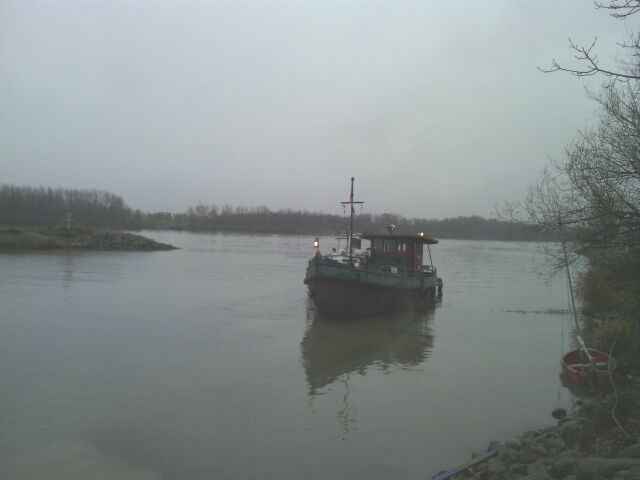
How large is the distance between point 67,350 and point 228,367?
14.5 ft

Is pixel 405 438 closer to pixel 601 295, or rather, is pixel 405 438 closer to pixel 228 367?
pixel 228 367

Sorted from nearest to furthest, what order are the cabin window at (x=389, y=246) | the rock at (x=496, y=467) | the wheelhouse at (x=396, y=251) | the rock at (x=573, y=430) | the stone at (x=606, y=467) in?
the stone at (x=606, y=467) → the rock at (x=496, y=467) → the rock at (x=573, y=430) → the wheelhouse at (x=396, y=251) → the cabin window at (x=389, y=246)

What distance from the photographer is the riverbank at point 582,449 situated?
17.1ft

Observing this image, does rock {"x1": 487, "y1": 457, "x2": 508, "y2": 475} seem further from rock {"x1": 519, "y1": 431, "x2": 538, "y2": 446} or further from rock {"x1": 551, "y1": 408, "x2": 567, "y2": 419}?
rock {"x1": 551, "y1": 408, "x2": 567, "y2": 419}

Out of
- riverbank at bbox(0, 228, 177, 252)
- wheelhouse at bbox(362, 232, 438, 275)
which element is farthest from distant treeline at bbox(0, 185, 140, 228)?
wheelhouse at bbox(362, 232, 438, 275)

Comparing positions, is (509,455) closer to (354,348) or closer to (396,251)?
(354,348)

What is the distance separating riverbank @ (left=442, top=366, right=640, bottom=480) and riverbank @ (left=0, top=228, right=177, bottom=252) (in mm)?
51500

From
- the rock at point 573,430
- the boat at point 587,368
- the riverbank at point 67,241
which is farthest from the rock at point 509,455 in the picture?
the riverbank at point 67,241

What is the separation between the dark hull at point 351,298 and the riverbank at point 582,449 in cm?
1068

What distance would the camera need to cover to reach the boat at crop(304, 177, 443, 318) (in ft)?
61.2

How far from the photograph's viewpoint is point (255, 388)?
1089 cm

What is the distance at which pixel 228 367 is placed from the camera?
41.0ft

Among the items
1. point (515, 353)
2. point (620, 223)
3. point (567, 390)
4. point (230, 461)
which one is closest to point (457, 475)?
point (230, 461)

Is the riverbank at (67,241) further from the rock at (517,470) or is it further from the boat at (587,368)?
the rock at (517,470)
